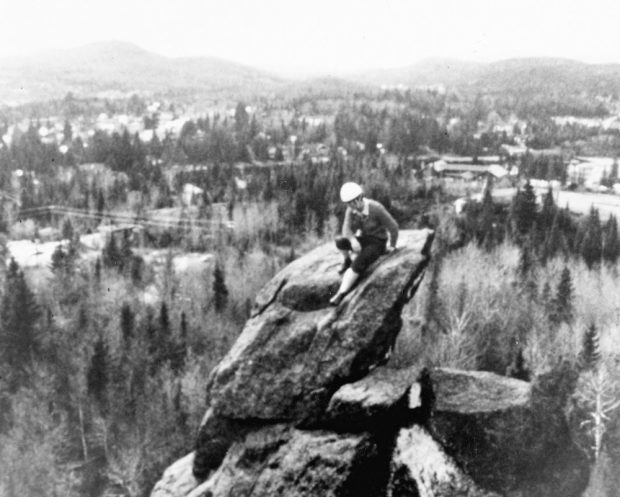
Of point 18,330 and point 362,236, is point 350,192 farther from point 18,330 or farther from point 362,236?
point 18,330

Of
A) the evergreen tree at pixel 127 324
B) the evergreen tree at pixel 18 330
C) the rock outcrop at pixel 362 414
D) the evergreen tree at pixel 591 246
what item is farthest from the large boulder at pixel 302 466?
the evergreen tree at pixel 591 246

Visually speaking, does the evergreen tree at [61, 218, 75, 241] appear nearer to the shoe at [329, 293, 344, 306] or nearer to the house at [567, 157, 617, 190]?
the shoe at [329, 293, 344, 306]

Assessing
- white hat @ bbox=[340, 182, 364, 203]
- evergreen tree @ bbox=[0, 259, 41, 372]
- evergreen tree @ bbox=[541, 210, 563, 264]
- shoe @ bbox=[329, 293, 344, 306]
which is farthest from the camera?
evergreen tree @ bbox=[541, 210, 563, 264]

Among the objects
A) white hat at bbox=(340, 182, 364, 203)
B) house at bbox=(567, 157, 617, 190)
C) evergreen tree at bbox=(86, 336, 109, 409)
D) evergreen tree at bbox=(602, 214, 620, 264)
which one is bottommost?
evergreen tree at bbox=(86, 336, 109, 409)

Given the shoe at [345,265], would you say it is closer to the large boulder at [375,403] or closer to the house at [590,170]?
the large boulder at [375,403]

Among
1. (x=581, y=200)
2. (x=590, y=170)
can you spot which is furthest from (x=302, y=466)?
(x=590, y=170)

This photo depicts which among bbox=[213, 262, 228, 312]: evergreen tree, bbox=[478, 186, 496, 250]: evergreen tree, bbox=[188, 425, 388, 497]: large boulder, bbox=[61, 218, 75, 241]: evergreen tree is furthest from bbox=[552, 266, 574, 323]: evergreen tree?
bbox=[61, 218, 75, 241]: evergreen tree
